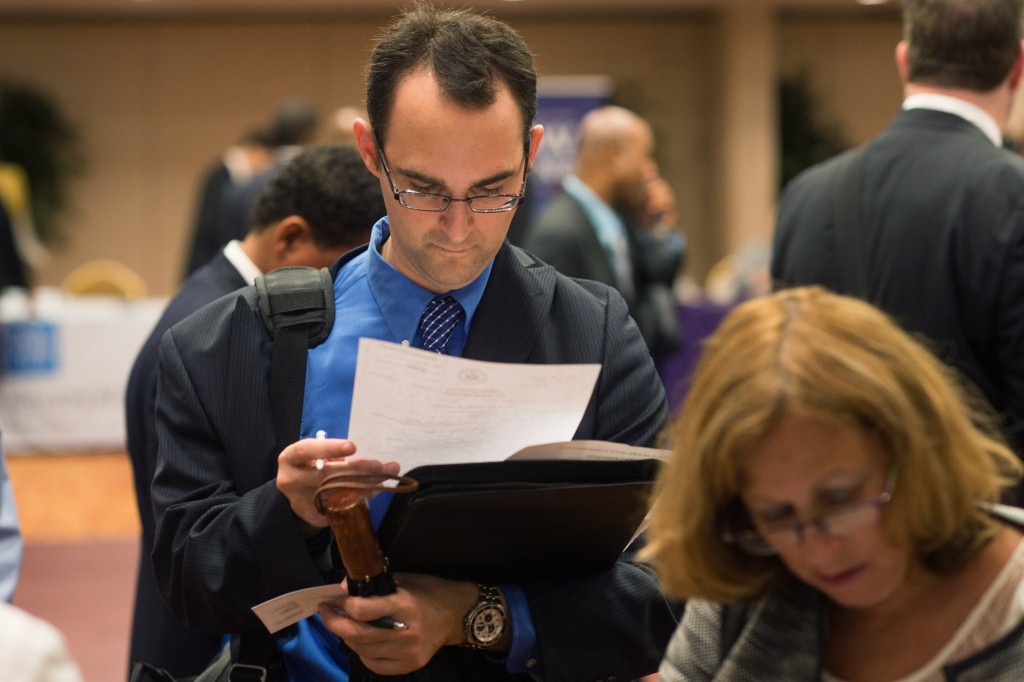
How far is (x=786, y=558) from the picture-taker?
148 cm

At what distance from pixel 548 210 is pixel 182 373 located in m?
3.44

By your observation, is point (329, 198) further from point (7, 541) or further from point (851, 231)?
point (851, 231)

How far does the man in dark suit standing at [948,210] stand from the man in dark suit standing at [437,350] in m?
1.05

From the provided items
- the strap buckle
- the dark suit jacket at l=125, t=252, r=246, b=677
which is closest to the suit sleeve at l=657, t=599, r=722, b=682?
the strap buckle

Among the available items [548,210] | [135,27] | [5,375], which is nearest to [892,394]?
[548,210]

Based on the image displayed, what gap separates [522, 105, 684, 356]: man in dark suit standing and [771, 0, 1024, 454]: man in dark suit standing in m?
2.16

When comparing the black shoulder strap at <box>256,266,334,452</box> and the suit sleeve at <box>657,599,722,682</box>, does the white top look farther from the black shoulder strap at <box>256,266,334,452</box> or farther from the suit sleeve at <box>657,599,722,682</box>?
the black shoulder strap at <box>256,266,334,452</box>

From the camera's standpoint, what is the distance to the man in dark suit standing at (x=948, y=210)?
2688 mm

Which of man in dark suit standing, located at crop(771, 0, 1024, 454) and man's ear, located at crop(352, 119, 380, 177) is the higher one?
man's ear, located at crop(352, 119, 380, 177)

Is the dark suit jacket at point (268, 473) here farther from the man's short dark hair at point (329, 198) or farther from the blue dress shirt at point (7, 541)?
the man's short dark hair at point (329, 198)

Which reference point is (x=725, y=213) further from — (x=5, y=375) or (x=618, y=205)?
(x=618, y=205)

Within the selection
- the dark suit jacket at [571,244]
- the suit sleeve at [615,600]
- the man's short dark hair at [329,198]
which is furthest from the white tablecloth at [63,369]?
the suit sleeve at [615,600]

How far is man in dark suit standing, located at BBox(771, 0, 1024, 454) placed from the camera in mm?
2688

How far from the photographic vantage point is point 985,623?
1455 mm
